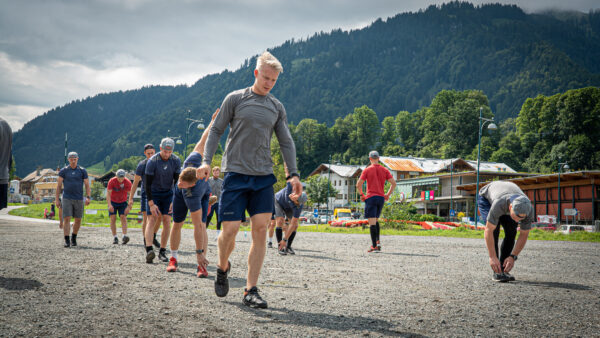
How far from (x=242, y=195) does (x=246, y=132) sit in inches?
24.0

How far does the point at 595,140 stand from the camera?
267ft

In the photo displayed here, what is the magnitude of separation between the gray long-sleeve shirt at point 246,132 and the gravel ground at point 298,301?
1.33 meters

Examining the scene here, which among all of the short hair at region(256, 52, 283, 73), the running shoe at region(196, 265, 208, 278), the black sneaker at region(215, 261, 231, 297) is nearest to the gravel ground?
the black sneaker at region(215, 261, 231, 297)

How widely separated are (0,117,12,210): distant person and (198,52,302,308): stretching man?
323cm

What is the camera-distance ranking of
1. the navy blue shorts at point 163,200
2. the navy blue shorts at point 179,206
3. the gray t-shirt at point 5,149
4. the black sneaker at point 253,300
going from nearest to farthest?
the black sneaker at point 253,300 < the gray t-shirt at point 5,149 < the navy blue shorts at point 179,206 < the navy blue shorts at point 163,200

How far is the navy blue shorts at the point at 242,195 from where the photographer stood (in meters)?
4.47

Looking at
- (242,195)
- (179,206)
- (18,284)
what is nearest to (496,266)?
(242,195)

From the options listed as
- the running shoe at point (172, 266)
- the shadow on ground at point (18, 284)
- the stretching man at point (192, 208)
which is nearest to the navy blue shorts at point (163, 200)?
the stretching man at point (192, 208)

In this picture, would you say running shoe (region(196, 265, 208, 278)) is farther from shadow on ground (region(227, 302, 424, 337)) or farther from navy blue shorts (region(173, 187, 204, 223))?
shadow on ground (region(227, 302, 424, 337))

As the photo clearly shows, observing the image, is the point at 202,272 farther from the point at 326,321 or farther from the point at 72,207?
the point at 72,207

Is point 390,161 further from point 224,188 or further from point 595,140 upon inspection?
point 224,188

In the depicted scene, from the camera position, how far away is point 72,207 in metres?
11.0

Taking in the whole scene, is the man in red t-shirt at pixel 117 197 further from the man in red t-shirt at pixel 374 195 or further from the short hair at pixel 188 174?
the short hair at pixel 188 174

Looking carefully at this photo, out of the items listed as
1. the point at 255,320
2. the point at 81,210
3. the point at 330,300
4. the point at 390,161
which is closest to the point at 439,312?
the point at 330,300
